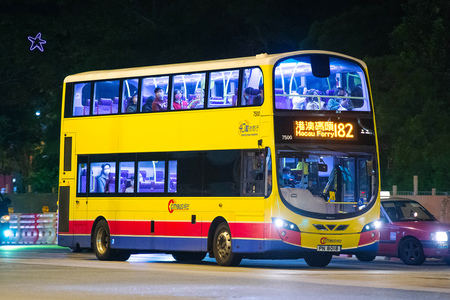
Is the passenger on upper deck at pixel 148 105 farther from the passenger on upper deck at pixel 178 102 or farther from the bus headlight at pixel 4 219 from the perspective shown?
the bus headlight at pixel 4 219

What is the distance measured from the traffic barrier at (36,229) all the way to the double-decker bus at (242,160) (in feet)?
49.2

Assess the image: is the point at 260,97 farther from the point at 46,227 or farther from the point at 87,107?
the point at 46,227

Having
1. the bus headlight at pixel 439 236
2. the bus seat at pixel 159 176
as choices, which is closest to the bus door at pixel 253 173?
the bus seat at pixel 159 176

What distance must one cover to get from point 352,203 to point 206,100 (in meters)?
3.96

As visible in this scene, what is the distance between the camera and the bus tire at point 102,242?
27.0 meters

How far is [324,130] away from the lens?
23219 mm

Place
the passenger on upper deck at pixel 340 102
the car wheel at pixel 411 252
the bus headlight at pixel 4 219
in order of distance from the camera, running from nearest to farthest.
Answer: the passenger on upper deck at pixel 340 102 < the car wheel at pixel 411 252 < the bus headlight at pixel 4 219

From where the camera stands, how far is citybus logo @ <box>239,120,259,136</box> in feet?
75.7

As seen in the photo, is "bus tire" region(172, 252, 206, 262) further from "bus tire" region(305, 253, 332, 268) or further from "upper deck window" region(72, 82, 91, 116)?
"upper deck window" region(72, 82, 91, 116)

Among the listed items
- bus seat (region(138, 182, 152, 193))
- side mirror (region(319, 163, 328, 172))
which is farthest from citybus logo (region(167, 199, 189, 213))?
side mirror (region(319, 163, 328, 172))

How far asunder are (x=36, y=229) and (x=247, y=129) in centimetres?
2031

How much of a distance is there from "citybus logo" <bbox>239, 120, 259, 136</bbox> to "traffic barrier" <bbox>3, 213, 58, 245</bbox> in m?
19.6

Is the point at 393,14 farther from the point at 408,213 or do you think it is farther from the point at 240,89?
the point at 240,89

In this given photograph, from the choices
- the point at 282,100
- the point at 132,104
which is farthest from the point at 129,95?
the point at 282,100
